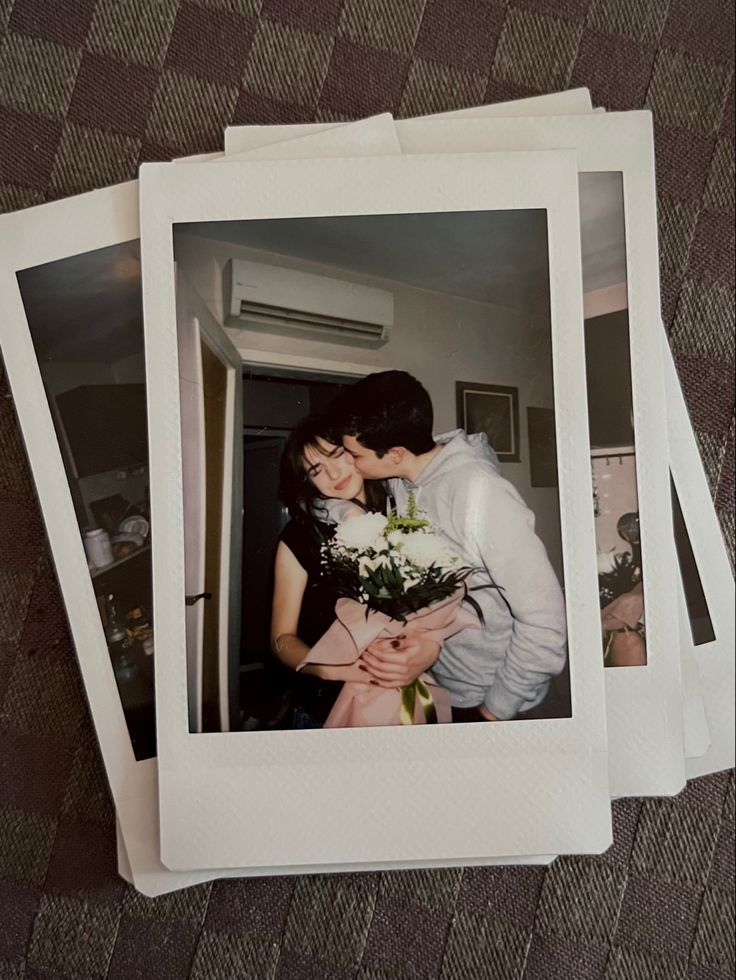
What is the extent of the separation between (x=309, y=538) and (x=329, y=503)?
0.02 meters

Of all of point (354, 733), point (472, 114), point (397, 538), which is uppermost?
point (472, 114)

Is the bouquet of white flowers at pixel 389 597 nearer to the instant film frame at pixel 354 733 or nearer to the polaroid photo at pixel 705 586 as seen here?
the instant film frame at pixel 354 733

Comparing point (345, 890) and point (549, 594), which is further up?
point (549, 594)

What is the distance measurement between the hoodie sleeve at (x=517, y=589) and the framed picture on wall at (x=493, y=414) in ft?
0.07

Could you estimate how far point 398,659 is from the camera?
15.9 inches

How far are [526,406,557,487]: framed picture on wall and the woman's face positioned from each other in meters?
0.09

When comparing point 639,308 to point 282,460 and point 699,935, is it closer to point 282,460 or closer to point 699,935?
point 282,460

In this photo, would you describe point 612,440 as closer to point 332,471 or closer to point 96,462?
point 332,471

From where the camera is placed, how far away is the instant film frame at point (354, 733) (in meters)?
0.40

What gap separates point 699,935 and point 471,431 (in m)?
0.32

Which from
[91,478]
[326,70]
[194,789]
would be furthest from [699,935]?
[326,70]

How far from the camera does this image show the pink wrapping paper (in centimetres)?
40

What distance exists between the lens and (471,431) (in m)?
0.41

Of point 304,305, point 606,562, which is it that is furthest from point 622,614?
point 304,305
